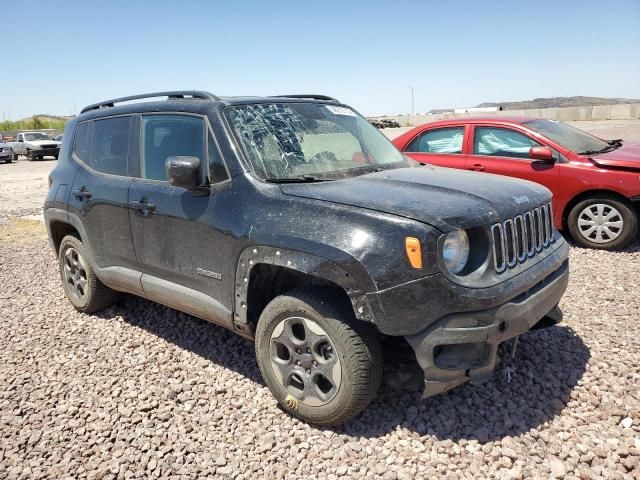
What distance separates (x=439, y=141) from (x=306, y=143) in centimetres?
425

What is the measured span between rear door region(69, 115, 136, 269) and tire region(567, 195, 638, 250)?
531 cm

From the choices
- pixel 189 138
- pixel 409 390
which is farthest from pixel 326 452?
pixel 189 138

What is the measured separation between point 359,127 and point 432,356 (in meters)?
2.21

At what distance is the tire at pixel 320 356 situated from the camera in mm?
2713

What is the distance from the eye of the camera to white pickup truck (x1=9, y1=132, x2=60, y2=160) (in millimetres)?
28766

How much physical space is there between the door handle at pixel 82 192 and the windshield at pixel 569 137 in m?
5.46

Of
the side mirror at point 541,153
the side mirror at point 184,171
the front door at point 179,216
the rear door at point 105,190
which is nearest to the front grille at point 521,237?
the front door at point 179,216

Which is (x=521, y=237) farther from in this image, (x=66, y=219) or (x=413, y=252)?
(x=66, y=219)

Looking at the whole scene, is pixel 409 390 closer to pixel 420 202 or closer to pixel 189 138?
pixel 420 202

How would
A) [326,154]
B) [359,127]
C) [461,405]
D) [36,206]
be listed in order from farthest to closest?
[36,206], [359,127], [326,154], [461,405]

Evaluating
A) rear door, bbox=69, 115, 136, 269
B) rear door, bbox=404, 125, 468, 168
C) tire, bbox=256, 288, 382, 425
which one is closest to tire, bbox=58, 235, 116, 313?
rear door, bbox=69, 115, 136, 269

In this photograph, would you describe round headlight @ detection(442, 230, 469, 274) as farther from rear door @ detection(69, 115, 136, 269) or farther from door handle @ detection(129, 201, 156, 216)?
rear door @ detection(69, 115, 136, 269)

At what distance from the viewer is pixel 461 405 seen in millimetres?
3143

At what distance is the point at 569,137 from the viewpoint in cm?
694
